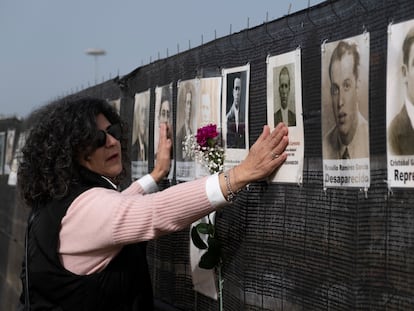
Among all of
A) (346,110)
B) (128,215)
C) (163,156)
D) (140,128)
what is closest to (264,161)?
(346,110)

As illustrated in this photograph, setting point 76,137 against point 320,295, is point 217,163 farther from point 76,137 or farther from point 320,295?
point 320,295

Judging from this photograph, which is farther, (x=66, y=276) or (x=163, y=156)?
(x=163, y=156)

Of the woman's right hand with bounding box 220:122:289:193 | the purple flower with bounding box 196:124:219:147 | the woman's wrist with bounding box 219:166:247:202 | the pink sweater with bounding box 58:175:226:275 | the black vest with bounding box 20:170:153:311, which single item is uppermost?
the purple flower with bounding box 196:124:219:147

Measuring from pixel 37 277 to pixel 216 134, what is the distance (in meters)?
1.11

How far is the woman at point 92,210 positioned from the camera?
2.86 m

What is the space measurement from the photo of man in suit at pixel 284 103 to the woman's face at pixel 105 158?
782mm

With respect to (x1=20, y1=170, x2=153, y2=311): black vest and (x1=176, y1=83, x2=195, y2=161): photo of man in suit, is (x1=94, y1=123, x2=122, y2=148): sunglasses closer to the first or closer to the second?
(x1=20, y1=170, x2=153, y2=311): black vest

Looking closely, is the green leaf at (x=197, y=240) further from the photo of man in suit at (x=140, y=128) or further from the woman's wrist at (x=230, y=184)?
the photo of man in suit at (x=140, y=128)

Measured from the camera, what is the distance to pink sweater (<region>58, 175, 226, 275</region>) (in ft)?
9.33

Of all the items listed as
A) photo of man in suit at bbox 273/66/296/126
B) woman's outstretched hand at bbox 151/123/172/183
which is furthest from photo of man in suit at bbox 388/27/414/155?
woman's outstretched hand at bbox 151/123/172/183

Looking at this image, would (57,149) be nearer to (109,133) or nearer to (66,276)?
(109,133)

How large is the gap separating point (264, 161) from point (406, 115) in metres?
0.80

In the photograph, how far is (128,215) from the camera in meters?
2.84

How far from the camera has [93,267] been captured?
2.96m
